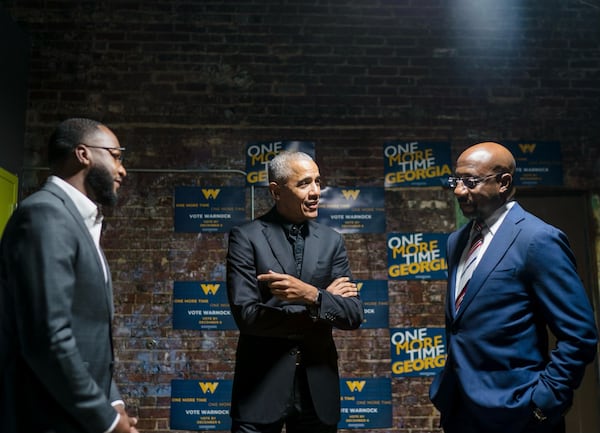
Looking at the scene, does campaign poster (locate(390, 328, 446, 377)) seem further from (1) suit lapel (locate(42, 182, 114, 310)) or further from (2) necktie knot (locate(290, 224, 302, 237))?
(1) suit lapel (locate(42, 182, 114, 310))

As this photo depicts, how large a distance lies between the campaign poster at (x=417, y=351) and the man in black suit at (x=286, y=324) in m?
2.04

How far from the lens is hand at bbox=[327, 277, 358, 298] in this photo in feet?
8.35

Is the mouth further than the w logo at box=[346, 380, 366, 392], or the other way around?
the w logo at box=[346, 380, 366, 392]

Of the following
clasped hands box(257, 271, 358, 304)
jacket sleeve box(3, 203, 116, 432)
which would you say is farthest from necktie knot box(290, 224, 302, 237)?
jacket sleeve box(3, 203, 116, 432)

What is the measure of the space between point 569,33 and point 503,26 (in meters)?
0.55

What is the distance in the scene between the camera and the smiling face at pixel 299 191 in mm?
2658

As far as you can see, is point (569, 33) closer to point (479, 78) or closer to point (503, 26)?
point (503, 26)

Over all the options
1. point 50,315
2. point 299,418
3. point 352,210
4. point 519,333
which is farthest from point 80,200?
point 352,210

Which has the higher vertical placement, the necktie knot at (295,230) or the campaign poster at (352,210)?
the campaign poster at (352,210)

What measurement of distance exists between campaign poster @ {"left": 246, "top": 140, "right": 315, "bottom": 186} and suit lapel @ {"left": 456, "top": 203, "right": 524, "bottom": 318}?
2499 mm

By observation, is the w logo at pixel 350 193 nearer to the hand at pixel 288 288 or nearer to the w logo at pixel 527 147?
the w logo at pixel 527 147

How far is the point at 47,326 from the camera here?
1575mm

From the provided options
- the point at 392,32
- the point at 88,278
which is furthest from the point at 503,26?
the point at 88,278

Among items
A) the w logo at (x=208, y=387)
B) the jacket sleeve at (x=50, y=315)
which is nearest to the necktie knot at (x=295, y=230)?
the jacket sleeve at (x=50, y=315)
